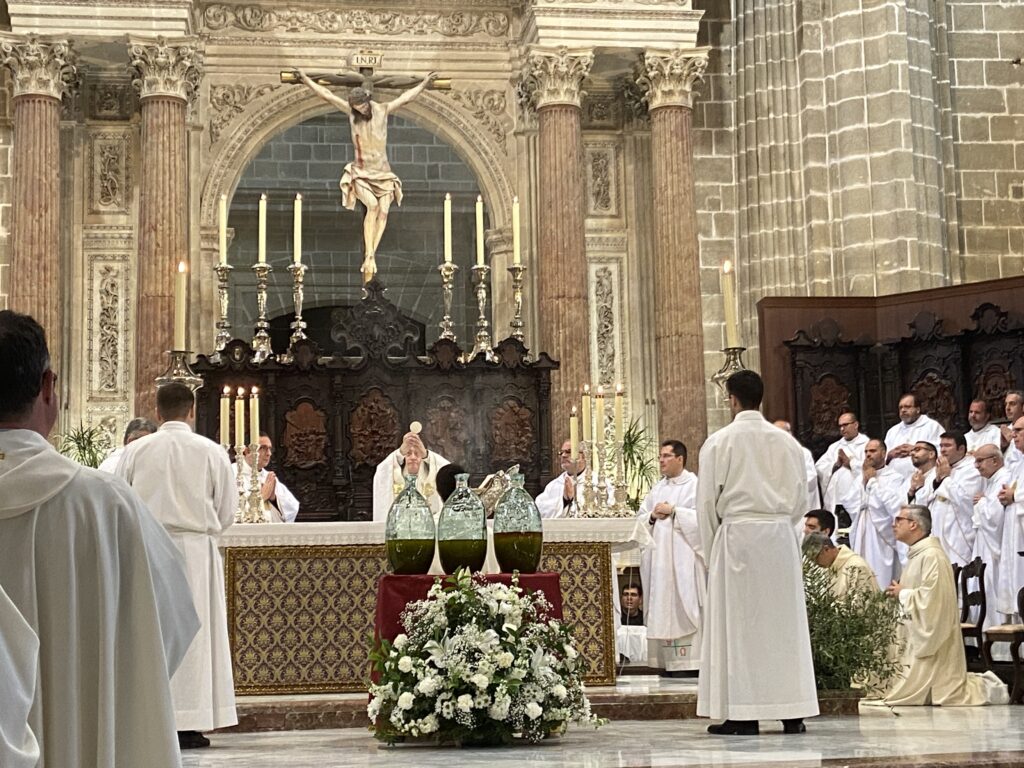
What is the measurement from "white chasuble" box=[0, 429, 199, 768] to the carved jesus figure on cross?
12249mm

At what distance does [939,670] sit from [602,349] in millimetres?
8562

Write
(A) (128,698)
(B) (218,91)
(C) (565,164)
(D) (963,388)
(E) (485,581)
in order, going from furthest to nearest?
(B) (218,91) < (C) (565,164) < (D) (963,388) < (E) (485,581) < (A) (128,698)

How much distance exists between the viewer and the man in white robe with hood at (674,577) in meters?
11.7

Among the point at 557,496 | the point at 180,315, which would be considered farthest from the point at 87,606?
the point at 557,496

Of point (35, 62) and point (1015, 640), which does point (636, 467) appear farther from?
point (35, 62)

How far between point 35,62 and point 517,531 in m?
10.4

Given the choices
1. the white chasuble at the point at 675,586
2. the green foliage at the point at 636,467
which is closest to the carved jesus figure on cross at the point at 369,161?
the green foliage at the point at 636,467

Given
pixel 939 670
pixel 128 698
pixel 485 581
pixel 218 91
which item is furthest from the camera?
pixel 218 91

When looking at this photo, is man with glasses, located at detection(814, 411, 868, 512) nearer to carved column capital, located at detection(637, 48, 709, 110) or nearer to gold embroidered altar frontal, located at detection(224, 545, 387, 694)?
carved column capital, located at detection(637, 48, 709, 110)

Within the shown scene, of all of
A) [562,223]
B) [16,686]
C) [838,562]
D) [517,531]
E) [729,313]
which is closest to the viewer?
[16,686]

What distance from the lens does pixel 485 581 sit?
777 cm

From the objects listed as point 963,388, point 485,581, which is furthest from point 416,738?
point 963,388

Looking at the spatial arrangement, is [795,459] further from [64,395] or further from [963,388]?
[64,395]

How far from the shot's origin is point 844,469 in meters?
14.3
